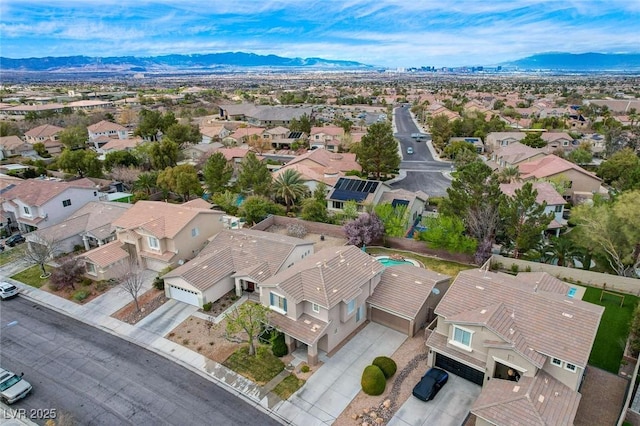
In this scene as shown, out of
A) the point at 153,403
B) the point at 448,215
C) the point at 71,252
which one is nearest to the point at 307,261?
the point at 153,403

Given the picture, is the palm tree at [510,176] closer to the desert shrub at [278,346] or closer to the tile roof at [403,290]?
the tile roof at [403,290]

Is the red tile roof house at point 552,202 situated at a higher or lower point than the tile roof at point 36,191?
lower

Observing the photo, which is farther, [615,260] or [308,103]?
[308,103]

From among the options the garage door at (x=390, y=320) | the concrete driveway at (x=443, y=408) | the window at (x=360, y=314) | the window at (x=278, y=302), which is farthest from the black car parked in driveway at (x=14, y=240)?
the concrete driveway at (x=443, y=408)

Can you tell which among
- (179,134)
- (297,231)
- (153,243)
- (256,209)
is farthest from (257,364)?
(179,134)

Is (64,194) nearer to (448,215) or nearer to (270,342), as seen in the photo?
(270,342)

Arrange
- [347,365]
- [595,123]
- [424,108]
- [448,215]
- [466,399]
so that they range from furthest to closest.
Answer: [424,108], [595,123], [448,215], [347,365], [466,399]
